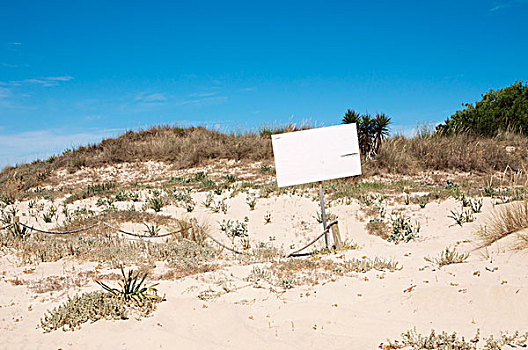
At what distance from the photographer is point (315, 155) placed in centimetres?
655

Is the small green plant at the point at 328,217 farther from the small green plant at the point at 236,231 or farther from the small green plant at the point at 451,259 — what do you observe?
the small green plant at the point at 451,259

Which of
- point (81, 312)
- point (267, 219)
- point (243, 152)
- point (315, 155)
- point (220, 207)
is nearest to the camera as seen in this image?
point (81, 312)

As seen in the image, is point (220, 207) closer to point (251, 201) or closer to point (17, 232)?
point (251, 201)

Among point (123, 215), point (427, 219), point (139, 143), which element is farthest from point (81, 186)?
point (427, 219)

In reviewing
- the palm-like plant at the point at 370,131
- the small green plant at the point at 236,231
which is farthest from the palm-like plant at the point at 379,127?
the small green plant at the point at 236,231

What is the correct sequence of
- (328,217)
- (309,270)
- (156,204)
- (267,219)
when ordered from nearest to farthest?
(309,270) < (328,217) < (267,219) < (156,204)

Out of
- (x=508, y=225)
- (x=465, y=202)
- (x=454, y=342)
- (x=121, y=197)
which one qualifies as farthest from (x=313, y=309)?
(x=121, y=197)

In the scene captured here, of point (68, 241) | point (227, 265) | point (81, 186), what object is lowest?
point (227, 265)

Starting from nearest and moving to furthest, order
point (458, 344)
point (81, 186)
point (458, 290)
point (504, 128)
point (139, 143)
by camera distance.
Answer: point (458, 344) < point (458, 290) < point (81, 186) < point (504, 128) < point (139, 143)

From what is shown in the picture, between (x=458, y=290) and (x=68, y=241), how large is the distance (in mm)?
6975

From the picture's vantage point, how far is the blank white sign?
650 cm

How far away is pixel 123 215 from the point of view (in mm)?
9844

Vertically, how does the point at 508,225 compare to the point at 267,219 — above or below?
below

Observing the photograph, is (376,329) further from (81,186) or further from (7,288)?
(81,186)
